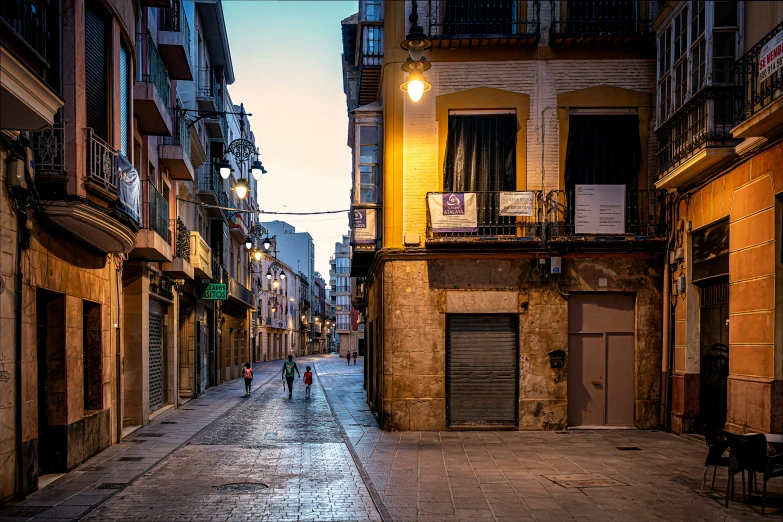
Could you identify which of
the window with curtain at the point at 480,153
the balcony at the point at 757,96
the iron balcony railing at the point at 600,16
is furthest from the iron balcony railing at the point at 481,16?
the balcony at the point at 757,96

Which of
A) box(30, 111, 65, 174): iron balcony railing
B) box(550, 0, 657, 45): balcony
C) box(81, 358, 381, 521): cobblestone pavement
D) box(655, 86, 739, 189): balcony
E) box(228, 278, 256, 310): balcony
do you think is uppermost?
box(550, 0, 657, 45): balcony

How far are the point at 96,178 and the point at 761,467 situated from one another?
9864 millimetres

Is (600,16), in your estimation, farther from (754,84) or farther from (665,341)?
(665,341)

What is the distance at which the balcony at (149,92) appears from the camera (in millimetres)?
15719

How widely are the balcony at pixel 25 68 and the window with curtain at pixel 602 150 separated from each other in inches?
407

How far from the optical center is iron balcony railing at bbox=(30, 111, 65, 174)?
34.4 ft

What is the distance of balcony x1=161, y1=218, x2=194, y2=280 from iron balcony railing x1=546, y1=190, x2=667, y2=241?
997 cm

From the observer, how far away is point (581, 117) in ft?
52.6

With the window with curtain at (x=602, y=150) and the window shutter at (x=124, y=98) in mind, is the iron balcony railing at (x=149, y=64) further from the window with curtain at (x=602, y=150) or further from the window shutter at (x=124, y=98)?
the window with curtain at (x=602, y=150)

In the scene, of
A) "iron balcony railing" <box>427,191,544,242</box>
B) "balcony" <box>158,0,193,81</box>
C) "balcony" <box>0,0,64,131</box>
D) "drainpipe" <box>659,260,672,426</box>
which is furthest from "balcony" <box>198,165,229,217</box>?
"drainpipe" <box>659,260,672,426</box>

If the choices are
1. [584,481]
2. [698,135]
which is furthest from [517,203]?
[584,481]

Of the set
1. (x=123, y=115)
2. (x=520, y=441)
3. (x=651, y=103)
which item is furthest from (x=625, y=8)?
(x=123, y=115)

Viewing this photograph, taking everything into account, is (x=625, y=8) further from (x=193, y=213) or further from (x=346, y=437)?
(x=193, y=213)

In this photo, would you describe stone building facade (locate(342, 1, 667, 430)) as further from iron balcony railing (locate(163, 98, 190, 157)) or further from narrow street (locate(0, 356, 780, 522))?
iron balcony railing (locate(163, 98, 190, 157))
